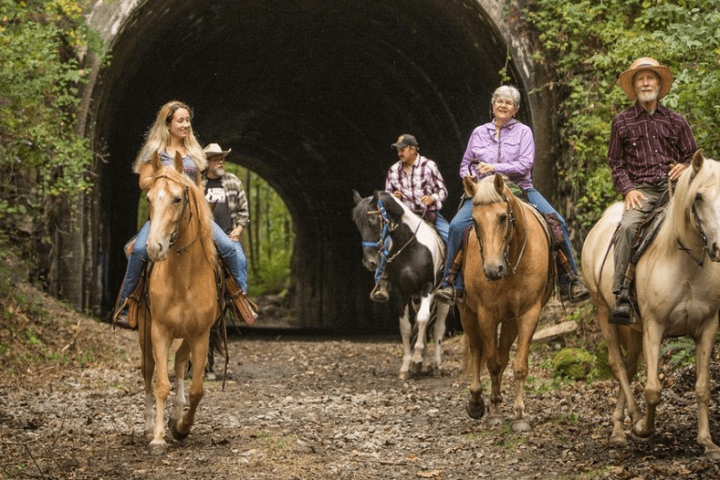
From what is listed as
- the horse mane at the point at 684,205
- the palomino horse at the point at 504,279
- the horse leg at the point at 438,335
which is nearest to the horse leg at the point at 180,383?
the palomino horse at the point at 504,279

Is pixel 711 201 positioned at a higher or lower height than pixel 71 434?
higher

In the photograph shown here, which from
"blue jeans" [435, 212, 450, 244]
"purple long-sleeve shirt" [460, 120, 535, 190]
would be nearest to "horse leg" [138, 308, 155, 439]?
"purple long-sleeve shirt" [460, 120, 535, 190]

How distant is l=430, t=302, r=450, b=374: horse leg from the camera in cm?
1384

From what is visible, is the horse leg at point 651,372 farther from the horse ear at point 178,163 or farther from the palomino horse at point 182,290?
the horse ear at point 178,163

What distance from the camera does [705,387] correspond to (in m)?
7.25

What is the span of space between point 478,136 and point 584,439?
118 inches

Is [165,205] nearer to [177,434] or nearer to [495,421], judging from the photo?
[177,434]

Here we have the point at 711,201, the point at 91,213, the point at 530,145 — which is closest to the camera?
the point at 711,201

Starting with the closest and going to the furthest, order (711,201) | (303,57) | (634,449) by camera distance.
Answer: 1. (711,201)
2. (634,449)
3. (303,57)

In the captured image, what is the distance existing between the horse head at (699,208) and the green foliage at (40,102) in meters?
7.48

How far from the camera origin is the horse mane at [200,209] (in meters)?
7.88

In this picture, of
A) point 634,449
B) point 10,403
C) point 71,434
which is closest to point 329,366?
point 10,403

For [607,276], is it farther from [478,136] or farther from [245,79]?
[245,79]

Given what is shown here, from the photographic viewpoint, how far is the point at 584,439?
843cm
